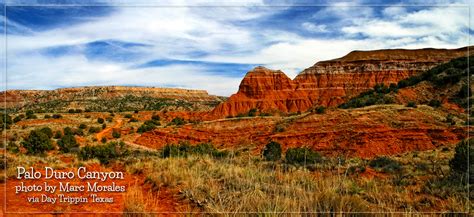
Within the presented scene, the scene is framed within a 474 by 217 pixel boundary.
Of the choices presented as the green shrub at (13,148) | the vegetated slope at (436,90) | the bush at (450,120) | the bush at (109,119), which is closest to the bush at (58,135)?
the green shrub at (13,148)

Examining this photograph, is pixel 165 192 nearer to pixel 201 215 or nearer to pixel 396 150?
pixel 201 215

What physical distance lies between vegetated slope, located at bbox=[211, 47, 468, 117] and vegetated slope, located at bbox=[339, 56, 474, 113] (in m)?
23.1

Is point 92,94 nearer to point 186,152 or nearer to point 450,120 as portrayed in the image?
point 450,120

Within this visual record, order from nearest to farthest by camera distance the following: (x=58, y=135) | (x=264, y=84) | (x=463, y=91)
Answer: (x=463, y=91) < (x=58, y=135) < (x=264, y=84)

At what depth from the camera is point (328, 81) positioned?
7275 cm

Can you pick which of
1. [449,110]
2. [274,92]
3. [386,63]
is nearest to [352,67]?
[386,63]

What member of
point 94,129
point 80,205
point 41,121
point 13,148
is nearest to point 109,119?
point 41,121

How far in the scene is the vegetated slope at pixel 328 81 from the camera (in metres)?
67.9

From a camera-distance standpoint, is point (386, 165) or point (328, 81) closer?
point (386, 165)

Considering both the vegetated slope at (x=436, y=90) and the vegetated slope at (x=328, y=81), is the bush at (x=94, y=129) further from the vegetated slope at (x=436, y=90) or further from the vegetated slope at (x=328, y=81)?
the vegetated slope at (x=436, y=90)

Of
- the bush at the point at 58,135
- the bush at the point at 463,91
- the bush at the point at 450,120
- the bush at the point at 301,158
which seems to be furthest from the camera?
the bush at the point at 58,135

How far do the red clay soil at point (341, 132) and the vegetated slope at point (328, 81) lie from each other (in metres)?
32.9

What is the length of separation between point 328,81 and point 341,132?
47.5 metres

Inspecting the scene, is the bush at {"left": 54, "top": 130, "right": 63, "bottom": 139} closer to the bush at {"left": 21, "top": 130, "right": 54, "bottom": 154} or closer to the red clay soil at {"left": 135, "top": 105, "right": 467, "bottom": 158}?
the red clay soil at {"left": 135, "top": 105, "right": 467, "bottom": 158}
